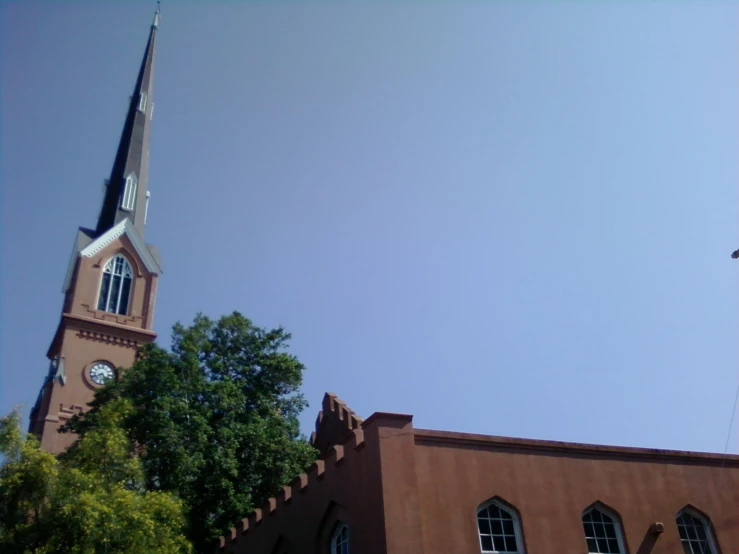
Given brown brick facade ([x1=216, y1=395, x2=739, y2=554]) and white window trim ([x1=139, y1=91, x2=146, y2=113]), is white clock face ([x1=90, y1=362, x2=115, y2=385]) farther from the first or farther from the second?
brown brick facade ([x1=216, y1=395, x2=739, y2=554])

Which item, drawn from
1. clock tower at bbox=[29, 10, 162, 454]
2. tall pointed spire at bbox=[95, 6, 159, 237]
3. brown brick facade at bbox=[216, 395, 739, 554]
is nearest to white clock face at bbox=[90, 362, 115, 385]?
clock tower at bbox=[29, 10, 162, 454]

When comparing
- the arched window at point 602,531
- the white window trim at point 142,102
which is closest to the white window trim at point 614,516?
the arched window at point 602,531

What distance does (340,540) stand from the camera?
15.3 m

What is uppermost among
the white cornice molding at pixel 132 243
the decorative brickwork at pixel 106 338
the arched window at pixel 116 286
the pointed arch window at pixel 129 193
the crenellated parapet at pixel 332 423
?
the pointed arch window at pixel 129 193

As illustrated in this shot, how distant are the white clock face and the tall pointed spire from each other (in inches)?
427

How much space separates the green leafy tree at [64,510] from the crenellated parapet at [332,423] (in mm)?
6593

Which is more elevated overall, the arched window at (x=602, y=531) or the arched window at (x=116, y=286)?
the arched window at (x=116, y=286)

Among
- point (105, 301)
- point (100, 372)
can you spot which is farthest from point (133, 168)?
point (100, 372)

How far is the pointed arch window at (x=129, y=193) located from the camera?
49219 mm

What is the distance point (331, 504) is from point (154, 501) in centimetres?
402

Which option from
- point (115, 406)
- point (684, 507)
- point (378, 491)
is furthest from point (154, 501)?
point (684, 507)

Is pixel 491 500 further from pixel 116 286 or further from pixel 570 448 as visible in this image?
pixel 116 286

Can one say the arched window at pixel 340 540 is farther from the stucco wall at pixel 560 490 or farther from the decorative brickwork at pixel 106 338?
the decorative brickwork at pixel 106 338

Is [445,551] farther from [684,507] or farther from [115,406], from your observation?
[115,406]
